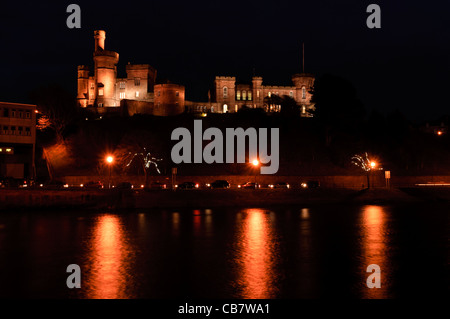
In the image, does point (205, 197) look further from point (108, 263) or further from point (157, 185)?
point (108, 263)

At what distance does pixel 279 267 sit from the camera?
2347cm

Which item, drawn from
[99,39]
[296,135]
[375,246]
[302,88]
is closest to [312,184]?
[296,135]

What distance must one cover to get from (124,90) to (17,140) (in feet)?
160

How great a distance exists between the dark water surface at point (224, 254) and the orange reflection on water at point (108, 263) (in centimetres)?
6

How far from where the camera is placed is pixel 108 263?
80.7ft

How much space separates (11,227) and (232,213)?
21443mm

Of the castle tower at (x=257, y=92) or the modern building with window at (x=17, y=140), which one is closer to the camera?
the modern building with window at (x=17, y=140)

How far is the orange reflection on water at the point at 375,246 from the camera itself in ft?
62.9

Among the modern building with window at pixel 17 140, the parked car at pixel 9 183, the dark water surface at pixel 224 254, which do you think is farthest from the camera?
the modern building with window at pixel 17 140

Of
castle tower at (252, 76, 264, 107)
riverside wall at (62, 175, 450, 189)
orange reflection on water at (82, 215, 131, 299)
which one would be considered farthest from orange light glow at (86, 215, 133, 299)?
castle tower at (252, 76, 264, 107)

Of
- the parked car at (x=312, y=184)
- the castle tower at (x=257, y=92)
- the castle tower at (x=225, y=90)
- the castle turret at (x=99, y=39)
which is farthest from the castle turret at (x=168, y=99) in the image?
the parked car at (x=312, y=184)

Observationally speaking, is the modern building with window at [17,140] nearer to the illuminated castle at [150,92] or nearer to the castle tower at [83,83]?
the illuminated castle at [150,92]

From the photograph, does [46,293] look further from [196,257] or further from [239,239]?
[239,239]
